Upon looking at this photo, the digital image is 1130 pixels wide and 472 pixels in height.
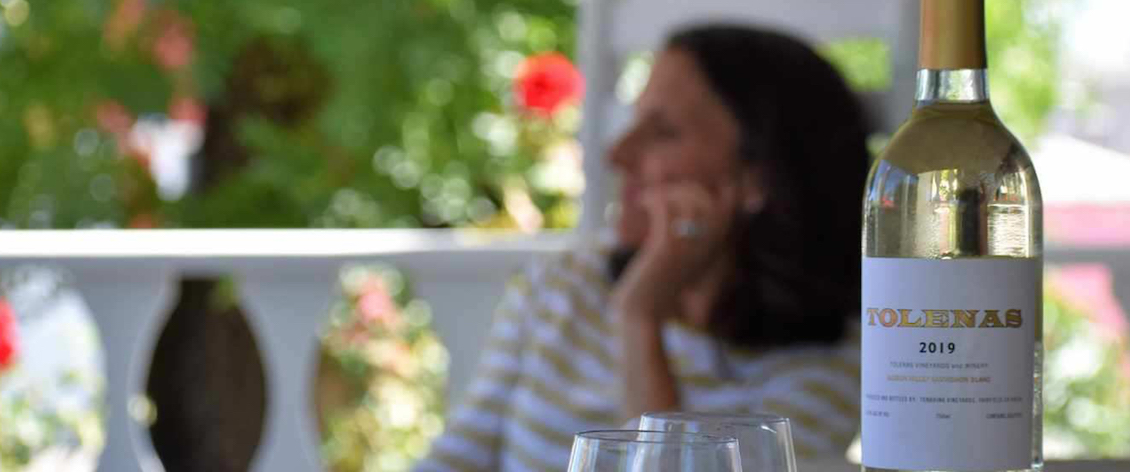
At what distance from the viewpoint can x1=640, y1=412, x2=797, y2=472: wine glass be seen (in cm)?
61

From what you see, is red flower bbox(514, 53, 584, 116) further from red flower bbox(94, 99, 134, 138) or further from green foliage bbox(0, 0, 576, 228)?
red flower bbox(94, 99, 134, 138)

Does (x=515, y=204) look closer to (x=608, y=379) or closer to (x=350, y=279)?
(x=350, y=279)

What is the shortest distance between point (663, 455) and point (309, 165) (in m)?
2.69

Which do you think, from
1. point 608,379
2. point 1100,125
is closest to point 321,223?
point 608,379

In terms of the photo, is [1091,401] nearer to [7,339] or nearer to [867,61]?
[867,61]

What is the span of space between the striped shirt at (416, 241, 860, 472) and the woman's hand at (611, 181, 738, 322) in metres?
0.08

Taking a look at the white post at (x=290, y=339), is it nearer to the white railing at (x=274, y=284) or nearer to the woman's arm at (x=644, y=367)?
the white railing at (x=274, y=284)

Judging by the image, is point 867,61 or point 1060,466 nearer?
point 1060,466

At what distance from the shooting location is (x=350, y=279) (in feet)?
10.7

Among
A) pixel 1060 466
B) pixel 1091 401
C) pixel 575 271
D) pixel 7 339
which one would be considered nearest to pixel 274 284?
pixel 575 271

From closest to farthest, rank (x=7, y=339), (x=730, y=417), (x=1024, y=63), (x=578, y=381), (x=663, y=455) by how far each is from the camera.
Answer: (x=663, y=455) → (x=730, y=417) → (x=578, y=381) → (x=7, y=339) → (x=1024, y=63)

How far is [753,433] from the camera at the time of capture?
24.2 inches

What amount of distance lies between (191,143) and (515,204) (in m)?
0.70

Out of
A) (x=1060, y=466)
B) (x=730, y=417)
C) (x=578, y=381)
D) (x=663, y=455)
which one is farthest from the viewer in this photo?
(x=578, y=381)
